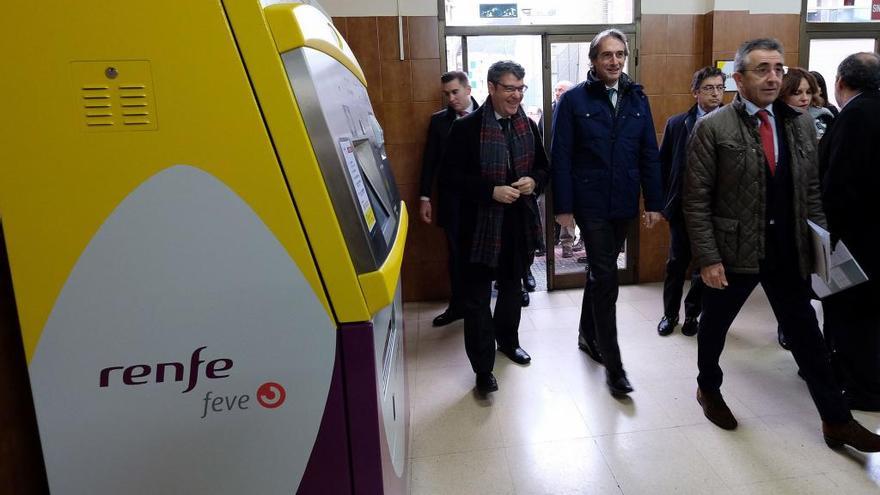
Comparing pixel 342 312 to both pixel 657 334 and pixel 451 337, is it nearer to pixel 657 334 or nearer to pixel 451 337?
pixel 451 337

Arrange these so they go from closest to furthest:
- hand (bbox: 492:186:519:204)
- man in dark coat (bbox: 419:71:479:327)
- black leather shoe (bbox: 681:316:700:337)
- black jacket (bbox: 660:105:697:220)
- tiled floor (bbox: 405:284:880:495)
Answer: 1. tiled floor (bbox: 405:284:880:495)
2. hand (bbox: 492:186:519:204)
3. black jacket (bbox: 660:105:697:220)
4. black leather shoe (bbox: 681:316:700:337)
5. man in dark coat (bbox: 419:71:479:327)

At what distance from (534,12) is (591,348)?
8.19ft

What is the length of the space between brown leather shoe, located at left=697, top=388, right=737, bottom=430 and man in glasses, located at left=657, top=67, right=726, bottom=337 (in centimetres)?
91

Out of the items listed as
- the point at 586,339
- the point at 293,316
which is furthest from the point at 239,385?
the point at 586,339

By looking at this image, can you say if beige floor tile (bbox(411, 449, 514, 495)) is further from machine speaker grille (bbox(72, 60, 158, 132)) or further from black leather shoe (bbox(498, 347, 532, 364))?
machine speaker grille (bbox(72, 60, 158, 132))

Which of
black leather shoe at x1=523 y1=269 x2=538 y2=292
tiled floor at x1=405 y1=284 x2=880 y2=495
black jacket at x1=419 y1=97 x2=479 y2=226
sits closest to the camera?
tiled floor at x1=405 y1=284 x2=880 y2=495

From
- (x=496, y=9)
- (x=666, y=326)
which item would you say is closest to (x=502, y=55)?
(x=496, y=9)

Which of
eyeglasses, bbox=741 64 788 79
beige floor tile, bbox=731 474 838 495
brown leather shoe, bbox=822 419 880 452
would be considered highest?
eyeglasses, bbox=741 64 788 79

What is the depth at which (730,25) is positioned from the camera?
12.9 ft

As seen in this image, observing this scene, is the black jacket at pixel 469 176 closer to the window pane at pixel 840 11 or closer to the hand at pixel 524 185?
the hand at pixel 524 185

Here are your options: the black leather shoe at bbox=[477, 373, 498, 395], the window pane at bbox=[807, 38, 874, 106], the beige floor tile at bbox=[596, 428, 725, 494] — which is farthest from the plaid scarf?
the window pane at bbox=[807, 38, 874, 106]

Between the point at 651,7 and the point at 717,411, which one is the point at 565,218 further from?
the point at 651,7

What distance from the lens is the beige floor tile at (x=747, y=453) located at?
1902 mm

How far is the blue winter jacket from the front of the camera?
93.7 inches
